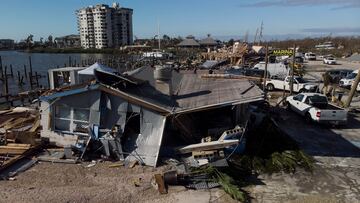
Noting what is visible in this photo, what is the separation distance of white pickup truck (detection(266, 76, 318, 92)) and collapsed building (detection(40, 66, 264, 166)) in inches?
692

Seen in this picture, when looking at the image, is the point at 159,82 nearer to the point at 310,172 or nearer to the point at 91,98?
the point at 91,98

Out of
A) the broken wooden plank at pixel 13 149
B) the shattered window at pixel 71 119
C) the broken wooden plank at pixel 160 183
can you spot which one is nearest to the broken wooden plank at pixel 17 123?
the broken wooden plank at pixel 13 149

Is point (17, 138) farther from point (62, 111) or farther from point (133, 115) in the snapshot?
point (133, 115)

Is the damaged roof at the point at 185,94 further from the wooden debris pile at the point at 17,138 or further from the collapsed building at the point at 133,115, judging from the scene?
the wooden debris pile at the point at 17,138

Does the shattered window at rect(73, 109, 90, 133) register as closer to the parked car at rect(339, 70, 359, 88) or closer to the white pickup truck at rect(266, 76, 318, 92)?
the white pickup truck at rect(266, 76, 318, 92)

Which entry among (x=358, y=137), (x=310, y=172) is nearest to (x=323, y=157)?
(x=310, y=172)

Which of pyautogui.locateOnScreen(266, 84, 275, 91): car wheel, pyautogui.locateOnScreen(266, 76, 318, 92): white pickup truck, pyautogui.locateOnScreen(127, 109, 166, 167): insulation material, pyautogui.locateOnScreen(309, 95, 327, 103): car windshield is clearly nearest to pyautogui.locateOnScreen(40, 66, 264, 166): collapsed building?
pyautogui.locateOnScreen(127, 109, 166, 167): insulation material

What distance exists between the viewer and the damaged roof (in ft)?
51.8

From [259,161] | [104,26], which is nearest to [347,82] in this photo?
[259,161]

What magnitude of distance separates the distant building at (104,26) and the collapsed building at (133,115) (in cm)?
16513

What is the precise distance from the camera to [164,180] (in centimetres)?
1381

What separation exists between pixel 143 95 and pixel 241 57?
141 ft

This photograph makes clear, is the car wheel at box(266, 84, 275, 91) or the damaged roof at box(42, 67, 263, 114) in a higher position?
the damaged roof at box(42, 67, 263, 114)

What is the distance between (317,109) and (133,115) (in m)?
11.8
